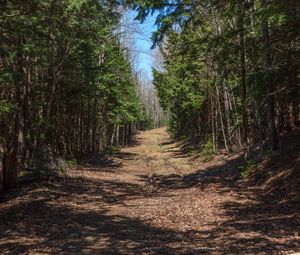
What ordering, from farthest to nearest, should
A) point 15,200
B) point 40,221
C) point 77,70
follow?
point 77,70 < point 15,200 < point 40,221

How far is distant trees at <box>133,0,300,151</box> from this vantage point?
41.0ft

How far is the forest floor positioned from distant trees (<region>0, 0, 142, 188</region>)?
246cm

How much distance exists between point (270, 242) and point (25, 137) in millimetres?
14436

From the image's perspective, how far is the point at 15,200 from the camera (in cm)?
1379

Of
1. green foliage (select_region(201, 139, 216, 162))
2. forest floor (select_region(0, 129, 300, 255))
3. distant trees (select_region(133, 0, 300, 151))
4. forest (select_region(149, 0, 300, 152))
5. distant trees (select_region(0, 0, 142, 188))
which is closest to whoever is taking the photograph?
forest floor (select_region(0, 129, 300, 255))

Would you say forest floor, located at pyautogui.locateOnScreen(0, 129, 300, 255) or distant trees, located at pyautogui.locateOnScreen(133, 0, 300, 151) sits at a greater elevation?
distant trees, located at pyautogui.locateOnScreen(133, 0, 300, 151)

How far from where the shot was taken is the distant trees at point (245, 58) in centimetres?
1248

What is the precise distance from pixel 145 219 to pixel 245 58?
36.4 ft

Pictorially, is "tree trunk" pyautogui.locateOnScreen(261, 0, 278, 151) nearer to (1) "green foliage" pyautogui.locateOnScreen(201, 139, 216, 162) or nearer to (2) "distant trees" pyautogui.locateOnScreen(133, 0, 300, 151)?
(2) "distant trees" pyautogui.locateOnScreen(133, 0, 300, 151)

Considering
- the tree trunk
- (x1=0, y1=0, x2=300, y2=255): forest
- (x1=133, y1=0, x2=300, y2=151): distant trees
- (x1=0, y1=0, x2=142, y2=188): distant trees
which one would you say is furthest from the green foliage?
the tree trunk

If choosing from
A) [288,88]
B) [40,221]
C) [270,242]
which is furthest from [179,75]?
[270,242]

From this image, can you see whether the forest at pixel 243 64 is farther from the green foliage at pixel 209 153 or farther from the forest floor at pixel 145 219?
the forest floor at pixel 145 219

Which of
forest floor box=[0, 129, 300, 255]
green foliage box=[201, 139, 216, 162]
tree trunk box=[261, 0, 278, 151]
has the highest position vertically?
tree trunk box=[261, 0, 278, 151]

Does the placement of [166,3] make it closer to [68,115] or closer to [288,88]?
[288,88]
